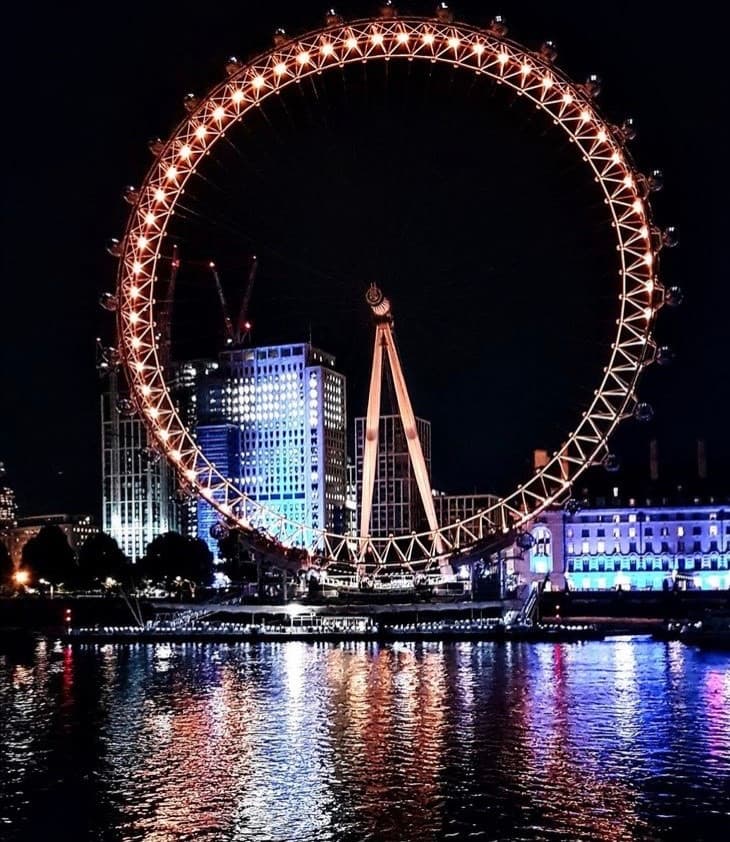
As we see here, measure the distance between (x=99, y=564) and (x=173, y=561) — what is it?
6.71m

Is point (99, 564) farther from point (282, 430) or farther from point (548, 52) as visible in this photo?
point (548, 52)

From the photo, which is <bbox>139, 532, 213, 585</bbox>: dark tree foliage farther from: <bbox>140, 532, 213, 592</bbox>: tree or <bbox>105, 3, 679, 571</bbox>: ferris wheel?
<bbox>105, 3, 679, 571</bbox>: ferris wheel

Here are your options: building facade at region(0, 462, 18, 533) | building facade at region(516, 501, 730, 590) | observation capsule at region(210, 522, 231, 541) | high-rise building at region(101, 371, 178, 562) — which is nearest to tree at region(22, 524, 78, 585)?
building facade at region(516, 501, 730, 590)

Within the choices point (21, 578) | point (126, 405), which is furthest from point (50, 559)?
point (126, 405)

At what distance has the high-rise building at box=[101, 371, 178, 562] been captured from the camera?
530 feet

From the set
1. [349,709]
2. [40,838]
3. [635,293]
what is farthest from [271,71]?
[40,838]

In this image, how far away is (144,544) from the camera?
161000 millimetres

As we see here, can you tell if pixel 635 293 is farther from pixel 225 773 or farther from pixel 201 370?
pixel 201 370

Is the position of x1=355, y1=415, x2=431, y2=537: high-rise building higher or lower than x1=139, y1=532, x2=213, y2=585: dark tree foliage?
higher

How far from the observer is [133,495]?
163 metres

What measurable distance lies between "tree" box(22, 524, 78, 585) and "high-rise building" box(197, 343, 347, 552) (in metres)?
48.1

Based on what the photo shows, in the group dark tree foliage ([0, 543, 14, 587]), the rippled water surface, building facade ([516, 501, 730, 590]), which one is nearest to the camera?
the rippled water surface

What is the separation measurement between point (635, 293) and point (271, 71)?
15.4m

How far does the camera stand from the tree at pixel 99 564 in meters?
99.8
